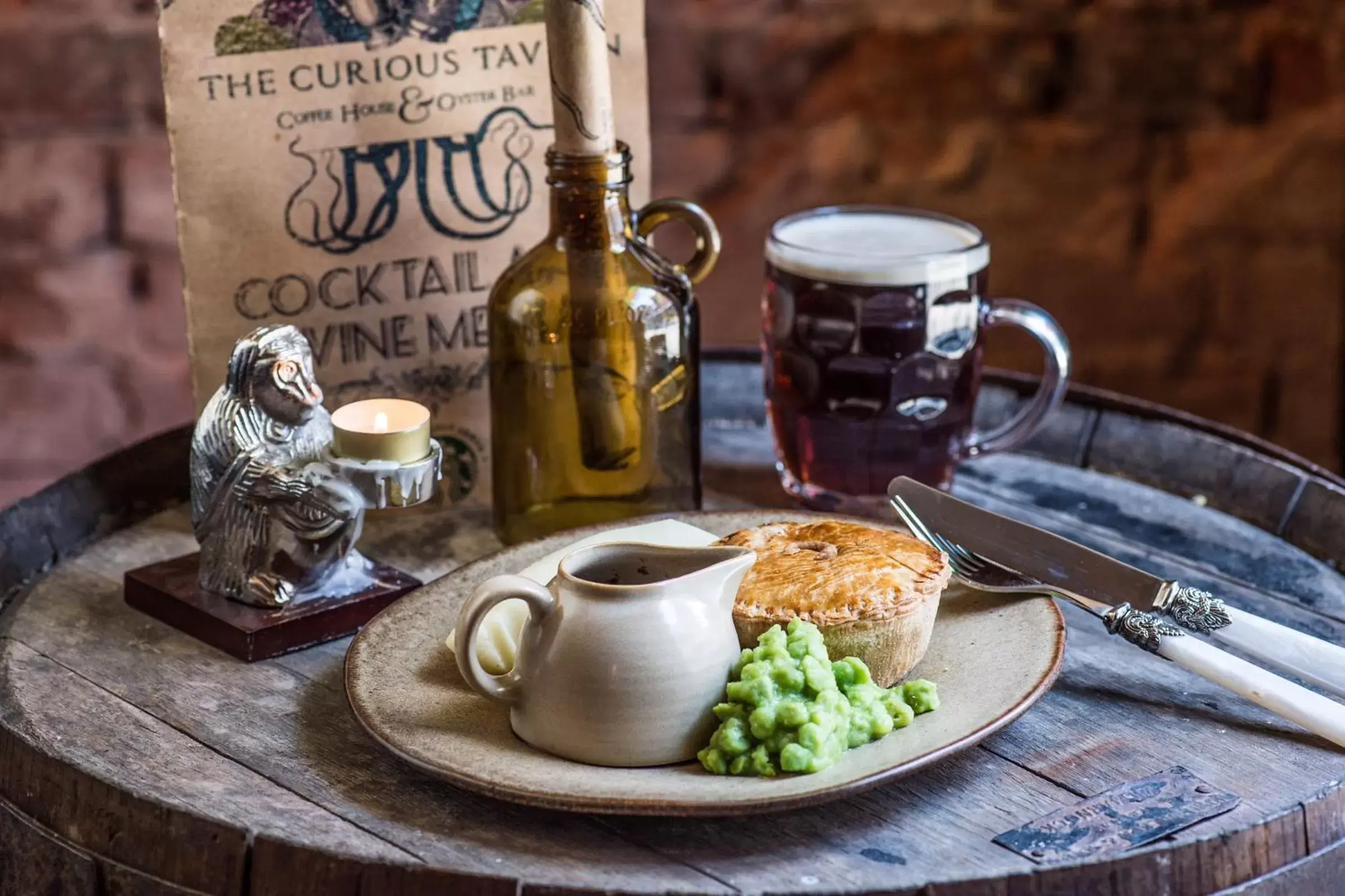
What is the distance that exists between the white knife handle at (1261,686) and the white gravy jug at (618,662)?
0.30 meters

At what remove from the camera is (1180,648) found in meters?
0.99

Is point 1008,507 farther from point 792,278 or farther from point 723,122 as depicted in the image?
point 723,122

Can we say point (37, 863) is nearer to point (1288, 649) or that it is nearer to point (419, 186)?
point (419, 186)

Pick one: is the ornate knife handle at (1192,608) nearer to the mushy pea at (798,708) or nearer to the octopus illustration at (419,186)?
the mushy pea at (798,708)

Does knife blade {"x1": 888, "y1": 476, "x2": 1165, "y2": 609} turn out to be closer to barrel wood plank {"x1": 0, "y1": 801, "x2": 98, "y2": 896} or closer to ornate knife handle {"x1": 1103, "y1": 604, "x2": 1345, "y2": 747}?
ornate knife handle {"x1": 1103, "y1": 604, "x2": 1345, "y2": 747}

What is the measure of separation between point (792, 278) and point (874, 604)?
42 cm

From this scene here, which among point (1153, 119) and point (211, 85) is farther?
point (1153, 119)

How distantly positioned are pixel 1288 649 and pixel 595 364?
0.56m

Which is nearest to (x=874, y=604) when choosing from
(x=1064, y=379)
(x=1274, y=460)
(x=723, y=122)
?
(x=1064, y=379)

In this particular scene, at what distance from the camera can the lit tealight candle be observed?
106 centimetres

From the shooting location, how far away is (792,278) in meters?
1.31

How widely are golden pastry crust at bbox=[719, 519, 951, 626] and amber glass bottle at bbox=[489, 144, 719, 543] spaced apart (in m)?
0.21

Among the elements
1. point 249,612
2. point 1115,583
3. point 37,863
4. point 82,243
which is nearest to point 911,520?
point 1115,583

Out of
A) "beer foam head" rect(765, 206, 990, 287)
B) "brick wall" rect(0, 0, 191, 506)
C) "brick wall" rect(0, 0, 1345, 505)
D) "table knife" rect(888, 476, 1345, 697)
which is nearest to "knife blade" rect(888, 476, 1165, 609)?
"table knife" rect(888, 476, 1345, 697)
